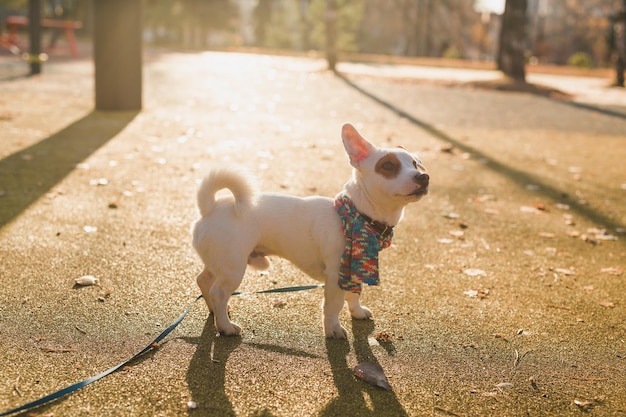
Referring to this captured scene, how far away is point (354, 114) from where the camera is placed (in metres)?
12.1

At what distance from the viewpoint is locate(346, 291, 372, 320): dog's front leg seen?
391 centimetres

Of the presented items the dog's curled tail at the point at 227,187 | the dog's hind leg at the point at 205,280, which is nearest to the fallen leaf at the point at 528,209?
the dog's hind leg at the point at 205,280

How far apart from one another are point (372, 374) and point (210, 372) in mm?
726

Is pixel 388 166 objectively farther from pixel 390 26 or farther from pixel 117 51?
pixel 390 26

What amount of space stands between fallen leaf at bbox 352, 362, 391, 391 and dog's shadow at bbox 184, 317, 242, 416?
61 cm

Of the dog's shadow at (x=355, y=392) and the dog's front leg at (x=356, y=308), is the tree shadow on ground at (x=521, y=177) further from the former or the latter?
the dog's shadow at (x=355, y=392)

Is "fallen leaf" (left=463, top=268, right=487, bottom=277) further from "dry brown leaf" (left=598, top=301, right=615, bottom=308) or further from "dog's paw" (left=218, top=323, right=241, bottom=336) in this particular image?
"dog's paw" (left=218, top=323, right=241, bottom=336)

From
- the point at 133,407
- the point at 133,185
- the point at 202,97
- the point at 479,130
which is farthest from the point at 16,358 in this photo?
the point at 202,97

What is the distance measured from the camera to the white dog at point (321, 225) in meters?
3.46

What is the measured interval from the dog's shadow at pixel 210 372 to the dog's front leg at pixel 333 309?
0.45 m

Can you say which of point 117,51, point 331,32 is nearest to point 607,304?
point 117,51

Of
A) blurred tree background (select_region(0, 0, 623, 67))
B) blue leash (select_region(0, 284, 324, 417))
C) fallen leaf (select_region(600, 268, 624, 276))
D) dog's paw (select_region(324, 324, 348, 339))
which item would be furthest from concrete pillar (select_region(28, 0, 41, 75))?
blurred tree background (select_region(0, 0, 623, 67))

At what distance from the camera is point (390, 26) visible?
178ft

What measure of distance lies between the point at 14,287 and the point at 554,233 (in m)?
4.06
